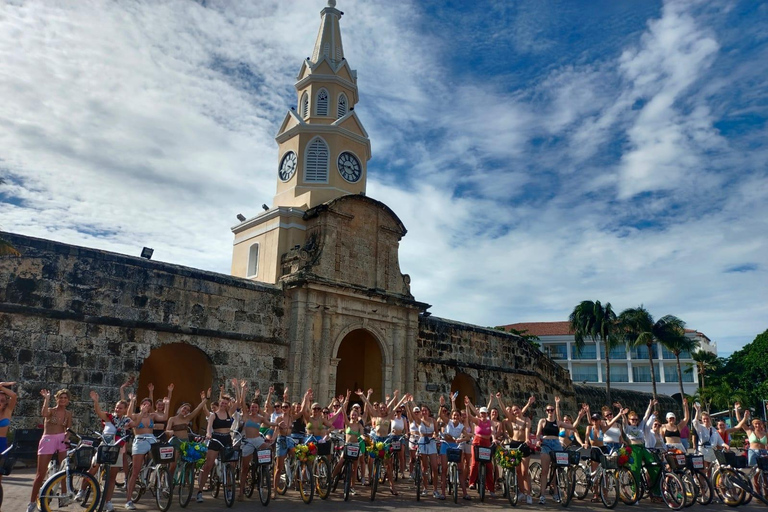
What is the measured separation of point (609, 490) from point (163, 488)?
24.8ft

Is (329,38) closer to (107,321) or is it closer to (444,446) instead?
(107,321)

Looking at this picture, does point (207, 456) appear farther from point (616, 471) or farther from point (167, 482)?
point (616, 471)

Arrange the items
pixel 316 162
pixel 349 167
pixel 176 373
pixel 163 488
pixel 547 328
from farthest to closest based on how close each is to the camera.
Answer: pixel 547 328, pixel 349 167, pixel 316 162, pixel 176 373, pixel 163 488

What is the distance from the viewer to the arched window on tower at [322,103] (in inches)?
926

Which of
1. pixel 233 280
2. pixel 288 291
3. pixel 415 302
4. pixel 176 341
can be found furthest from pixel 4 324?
pixel 415 302

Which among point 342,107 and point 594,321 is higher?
point 342,107

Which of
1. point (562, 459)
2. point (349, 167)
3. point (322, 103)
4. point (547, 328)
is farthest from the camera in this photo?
point (547, 328)

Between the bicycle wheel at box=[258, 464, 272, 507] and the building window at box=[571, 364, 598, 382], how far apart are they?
6271 cm

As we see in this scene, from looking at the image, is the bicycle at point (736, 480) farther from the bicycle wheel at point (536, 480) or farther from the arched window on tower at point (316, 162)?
the arched window on tower at point (316, 162)

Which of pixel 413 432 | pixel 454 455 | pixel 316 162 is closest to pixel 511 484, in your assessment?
pixel 454 455

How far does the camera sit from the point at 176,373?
777 inches

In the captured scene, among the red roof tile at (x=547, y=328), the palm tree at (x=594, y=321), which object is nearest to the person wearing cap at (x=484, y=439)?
the palm tree at (x=594, y=321)

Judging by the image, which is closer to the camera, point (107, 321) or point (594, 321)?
point (107, 321)

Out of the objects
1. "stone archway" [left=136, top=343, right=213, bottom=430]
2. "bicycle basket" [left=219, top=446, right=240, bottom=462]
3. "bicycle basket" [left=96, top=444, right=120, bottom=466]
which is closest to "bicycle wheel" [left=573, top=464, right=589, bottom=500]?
"bicycle basket" [left=219, top=446, right=240, bottom=462]
